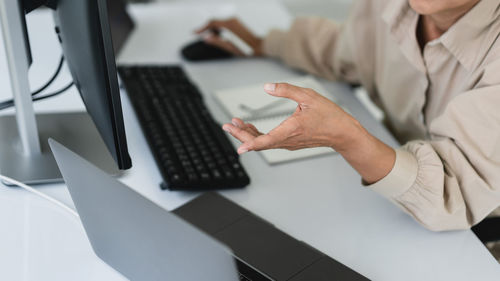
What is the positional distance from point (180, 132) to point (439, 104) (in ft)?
1.66

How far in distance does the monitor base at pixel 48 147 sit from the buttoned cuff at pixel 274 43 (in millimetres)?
542

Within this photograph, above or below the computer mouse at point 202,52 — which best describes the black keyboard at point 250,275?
above

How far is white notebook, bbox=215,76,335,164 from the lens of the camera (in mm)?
1003

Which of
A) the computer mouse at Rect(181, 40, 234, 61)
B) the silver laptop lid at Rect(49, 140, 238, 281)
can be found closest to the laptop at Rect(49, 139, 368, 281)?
the silver laptop lid at Rect(49, 140, 238, 281)

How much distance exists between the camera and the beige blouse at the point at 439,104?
0.82 metres

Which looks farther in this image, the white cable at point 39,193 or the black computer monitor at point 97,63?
the white cable at point 39,193

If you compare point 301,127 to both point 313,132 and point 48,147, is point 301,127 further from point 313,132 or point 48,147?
point 48,147

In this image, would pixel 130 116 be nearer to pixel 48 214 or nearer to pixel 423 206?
pixel 48 214

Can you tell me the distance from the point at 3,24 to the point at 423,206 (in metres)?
0.68

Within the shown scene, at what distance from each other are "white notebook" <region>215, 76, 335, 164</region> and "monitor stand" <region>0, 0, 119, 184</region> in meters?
0.29

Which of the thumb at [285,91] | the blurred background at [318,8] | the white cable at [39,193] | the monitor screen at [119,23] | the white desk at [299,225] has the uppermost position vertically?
the thumb at [285,91]

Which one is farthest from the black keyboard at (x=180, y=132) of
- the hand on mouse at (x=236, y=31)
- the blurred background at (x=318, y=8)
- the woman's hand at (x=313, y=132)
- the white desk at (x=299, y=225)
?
the blurred background at (x=318, y=8)

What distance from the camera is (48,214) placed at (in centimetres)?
80

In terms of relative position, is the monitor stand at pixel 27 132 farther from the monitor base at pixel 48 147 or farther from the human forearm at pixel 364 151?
the human forearm at pixel 364 151
